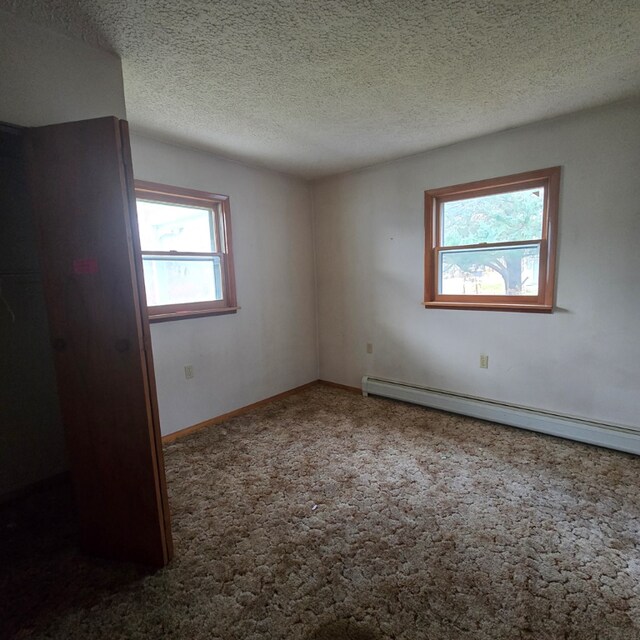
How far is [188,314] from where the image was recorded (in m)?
2.88

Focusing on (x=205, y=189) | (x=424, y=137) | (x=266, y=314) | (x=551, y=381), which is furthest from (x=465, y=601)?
(x=205, y=189)

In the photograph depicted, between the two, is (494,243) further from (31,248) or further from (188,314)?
(31,248)

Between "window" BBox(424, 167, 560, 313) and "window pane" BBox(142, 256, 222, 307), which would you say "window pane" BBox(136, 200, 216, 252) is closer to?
"window pane" BBox(142, 256, 222, 307)

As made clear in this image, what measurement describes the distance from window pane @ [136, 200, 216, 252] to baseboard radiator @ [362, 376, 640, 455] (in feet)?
7.19

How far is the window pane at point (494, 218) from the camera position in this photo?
8.86 feet

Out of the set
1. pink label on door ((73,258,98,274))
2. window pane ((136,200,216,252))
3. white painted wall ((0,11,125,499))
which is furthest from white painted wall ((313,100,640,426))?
pink label on door ((73,258,98,274))

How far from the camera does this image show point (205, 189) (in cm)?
297

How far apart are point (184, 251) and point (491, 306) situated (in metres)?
2.68

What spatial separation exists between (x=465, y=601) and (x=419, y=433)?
4.87 ft

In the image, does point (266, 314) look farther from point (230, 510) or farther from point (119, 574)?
point (119, 574)

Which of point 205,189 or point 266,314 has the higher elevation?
point 205,189

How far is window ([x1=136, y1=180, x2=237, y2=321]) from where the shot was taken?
8.82ft

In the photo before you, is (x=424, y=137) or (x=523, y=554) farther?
(x=424, y=137)

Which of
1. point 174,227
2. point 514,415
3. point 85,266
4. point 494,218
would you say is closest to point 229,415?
point 174,227
